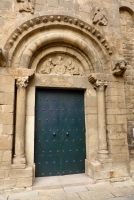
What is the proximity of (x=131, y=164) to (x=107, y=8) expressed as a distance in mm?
4249

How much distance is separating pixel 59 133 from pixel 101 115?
1119 millimetres

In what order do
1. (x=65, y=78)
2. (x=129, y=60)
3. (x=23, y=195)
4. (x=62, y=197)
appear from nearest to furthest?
(x=62, y=197) < (x=23, y=195) < (x=65, y=78) < (x=129, y=60)

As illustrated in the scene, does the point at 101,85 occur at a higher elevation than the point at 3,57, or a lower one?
lower

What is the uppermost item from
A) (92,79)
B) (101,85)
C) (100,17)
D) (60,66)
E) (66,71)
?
(100,17)

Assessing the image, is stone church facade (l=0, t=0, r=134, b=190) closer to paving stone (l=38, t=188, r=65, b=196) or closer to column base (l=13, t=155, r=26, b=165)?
column base (l=13, t=155, r=26, b=165)

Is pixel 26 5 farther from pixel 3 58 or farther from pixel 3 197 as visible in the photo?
pixel 3 197

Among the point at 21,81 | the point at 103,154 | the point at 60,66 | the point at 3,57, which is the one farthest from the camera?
the point at 60,66

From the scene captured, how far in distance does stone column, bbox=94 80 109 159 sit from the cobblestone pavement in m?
0.70

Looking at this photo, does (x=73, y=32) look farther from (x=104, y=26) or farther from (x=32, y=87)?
(x=32, y=87)

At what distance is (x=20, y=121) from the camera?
141 inches

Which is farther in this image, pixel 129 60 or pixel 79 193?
pixel 129 60

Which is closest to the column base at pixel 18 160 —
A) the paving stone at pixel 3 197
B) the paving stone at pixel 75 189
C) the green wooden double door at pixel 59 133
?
the green wooden double door at pixel 59 133

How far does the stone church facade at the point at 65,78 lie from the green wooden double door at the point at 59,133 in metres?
0.05

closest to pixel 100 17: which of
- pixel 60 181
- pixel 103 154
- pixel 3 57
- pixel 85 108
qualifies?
pixel 85 108
